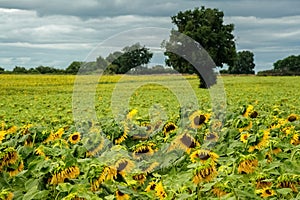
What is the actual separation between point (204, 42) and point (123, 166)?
87.0 ft

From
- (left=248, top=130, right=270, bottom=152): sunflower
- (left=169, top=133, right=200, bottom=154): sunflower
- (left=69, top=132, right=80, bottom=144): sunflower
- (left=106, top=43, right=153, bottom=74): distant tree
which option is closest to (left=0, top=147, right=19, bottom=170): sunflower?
(left=69, top=132, right=80, bottom=144): sunflower

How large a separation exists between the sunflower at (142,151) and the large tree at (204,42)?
24134 millimetres

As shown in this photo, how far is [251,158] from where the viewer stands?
2799 millimetres

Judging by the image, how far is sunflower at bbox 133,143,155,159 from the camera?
3365 mm

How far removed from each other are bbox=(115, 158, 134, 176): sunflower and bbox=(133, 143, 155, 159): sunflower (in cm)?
64

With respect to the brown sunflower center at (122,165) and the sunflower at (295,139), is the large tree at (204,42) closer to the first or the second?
the sunflower at (295,139)

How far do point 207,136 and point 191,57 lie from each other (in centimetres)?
2397

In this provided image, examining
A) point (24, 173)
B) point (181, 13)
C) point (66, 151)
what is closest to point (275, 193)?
point (66, 151)

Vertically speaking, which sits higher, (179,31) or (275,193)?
(179,31)

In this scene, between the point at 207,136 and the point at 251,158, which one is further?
the point at 207,136

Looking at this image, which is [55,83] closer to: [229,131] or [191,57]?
[191,57]

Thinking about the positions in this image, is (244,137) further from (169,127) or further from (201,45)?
(201,45)

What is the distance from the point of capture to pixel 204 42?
A: 94.5 ft

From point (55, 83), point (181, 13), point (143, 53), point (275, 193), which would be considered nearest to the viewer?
point (275, 193)
